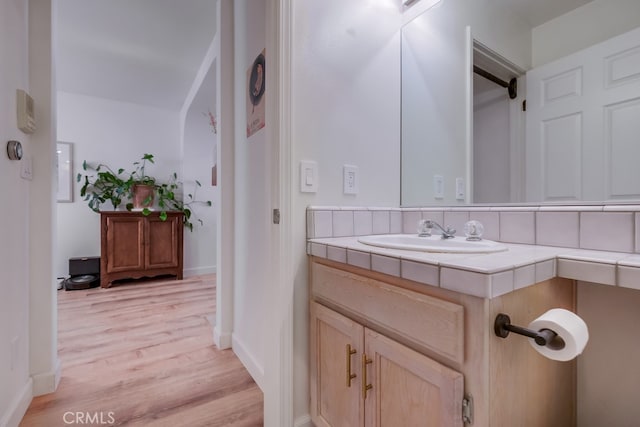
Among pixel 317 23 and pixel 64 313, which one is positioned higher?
pixel 317 23

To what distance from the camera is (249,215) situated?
1657 millimetres

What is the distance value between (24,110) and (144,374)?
142cm

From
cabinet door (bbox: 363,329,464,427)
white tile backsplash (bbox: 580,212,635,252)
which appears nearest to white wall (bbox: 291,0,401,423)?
cabinet door (bbox: 363,329,464,427)

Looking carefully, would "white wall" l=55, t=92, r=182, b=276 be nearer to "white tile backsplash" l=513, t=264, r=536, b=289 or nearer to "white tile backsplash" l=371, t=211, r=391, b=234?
"white tile backsplash" l=371, t=211, r=391, b=234

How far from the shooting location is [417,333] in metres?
0.69

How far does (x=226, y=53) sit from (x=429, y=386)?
2125 mm

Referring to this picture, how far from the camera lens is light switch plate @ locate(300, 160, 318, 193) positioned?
1084 mm

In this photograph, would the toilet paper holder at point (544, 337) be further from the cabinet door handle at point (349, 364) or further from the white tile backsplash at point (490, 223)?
the white tile backsplash at point (490, 223)

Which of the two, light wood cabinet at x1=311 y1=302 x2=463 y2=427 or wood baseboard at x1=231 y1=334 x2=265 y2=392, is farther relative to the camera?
wood baseboard at x1=231 y1=334 x2=265 y2=392

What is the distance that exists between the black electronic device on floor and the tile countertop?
382 cm

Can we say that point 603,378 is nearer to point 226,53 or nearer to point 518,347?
point 518,347

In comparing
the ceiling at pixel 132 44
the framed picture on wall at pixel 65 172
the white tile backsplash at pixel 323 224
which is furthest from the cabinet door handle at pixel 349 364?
the framed picture on wall at pixel 65 172

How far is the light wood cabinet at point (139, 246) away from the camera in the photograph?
3373 millimetres

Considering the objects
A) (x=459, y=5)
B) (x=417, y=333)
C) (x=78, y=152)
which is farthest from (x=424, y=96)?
(x=78, y=152)
